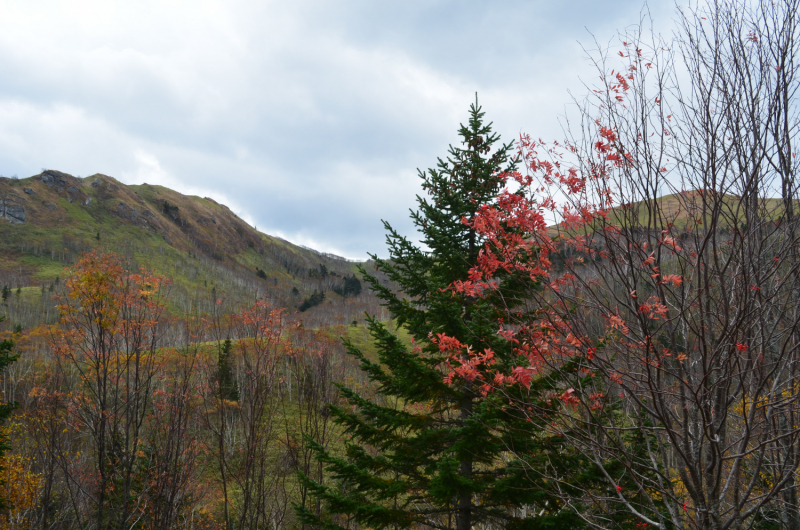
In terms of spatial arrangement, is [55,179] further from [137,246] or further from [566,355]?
[566,355]

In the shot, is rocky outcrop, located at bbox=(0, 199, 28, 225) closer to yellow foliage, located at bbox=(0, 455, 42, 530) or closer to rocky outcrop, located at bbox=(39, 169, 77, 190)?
rocky outcrop, located at bbox=(39, 169, 77, 190)

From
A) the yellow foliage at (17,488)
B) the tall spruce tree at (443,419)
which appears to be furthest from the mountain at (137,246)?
the tall spruce tree at (443,419)

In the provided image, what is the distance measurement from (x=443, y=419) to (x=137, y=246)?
14360 centimetres

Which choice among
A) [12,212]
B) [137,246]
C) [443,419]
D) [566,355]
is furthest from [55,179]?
[566,355]

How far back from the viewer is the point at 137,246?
123 meters

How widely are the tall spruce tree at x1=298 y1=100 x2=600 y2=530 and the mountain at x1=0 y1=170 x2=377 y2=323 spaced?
6975cm

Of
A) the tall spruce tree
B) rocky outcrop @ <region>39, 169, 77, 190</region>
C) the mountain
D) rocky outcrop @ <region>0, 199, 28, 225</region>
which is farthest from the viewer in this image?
rocky outcrop @ <region>39, 169, 77, 190</region>

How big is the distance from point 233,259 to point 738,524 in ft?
604

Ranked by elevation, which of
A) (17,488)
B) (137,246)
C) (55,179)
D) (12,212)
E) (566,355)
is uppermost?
(55,179)

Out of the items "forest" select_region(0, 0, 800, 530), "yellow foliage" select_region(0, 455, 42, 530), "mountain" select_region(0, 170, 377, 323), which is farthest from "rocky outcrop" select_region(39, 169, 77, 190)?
"forest" select_region(0, 0, 800, 530)

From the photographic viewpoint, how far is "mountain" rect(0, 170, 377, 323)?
9425 centimetres

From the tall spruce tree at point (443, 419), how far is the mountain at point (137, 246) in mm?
69753

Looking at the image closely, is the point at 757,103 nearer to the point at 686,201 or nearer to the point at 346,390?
the point at 686,201

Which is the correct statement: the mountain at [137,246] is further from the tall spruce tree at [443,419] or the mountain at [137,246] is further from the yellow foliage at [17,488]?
the tall spruce tree at [443,419]
